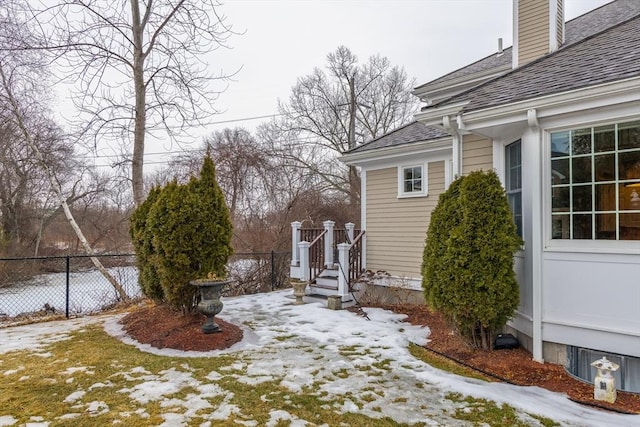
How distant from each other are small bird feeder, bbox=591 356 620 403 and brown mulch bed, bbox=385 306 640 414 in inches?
2.1

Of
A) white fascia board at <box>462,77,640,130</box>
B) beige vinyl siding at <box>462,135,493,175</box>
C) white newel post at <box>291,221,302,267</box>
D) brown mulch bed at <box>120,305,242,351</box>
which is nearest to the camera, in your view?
white fascia board at <box>462,77,640,130</box>

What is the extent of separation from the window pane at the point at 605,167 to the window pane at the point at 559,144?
0.30 meters

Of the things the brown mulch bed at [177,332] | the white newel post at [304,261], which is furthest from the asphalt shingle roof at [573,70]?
the brown mulch bed at [177,332]

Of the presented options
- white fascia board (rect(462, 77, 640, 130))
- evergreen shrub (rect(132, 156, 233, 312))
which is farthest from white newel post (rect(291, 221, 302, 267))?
white fascia board (rect(462, 77, 640, 130))

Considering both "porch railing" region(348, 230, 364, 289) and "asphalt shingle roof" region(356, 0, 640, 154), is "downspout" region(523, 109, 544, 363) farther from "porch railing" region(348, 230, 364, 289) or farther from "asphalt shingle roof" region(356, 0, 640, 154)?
"porch railing" region(348, 230, 364, 289)

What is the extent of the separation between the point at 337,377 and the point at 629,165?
344 cm

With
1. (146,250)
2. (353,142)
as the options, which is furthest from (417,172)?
(353,142)

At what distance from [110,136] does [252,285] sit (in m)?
5.33

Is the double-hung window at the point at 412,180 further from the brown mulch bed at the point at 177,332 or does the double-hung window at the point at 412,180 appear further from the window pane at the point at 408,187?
the brown mulch bed at the point at 177,332

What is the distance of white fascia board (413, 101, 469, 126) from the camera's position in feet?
15.6

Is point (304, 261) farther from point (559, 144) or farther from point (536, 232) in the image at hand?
point (559, 144)

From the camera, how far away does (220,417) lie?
2818mm

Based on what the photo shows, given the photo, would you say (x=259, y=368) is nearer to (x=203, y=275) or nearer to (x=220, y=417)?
(x=220, y=417)

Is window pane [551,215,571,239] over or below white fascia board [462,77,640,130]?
below
